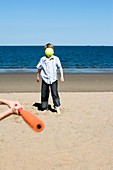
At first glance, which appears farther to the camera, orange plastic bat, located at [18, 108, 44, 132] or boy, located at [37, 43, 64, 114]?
boy, located at [37, 43, 64, 114]

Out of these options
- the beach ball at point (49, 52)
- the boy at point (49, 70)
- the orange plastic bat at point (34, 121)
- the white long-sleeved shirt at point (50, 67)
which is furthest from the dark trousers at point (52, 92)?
the orange plastic bat at point (34, 121)

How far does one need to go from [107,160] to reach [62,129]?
207cm

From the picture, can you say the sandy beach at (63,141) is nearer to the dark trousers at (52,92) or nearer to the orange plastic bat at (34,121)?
the dark trousers at (52,92)

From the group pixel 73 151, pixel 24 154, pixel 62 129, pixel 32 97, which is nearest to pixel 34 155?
pixel 24 154

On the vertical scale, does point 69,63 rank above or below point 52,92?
below

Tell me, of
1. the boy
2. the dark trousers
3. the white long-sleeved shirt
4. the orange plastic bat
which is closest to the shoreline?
the dark trousers

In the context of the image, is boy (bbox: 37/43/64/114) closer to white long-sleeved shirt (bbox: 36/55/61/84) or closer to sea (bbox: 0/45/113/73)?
white long-sleeved shirt (bbox: 36/55/61/84)

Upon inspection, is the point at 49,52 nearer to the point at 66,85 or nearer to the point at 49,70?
the point at 49,70

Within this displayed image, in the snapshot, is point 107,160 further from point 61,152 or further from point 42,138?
point 42,138

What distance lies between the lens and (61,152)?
233 inches

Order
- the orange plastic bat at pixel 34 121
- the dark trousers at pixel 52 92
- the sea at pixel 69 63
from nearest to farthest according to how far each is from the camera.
A: the orange plastic bat at pixel 34 121, the dark trousers at pixel 52 92, the sea at pixel 69 63

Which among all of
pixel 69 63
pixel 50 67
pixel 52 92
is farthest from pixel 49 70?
pixel 69 63

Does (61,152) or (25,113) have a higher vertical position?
(25,113)

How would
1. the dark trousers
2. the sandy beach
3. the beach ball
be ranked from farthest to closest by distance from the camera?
the dark trousers → the beach ball → the sandy beach
